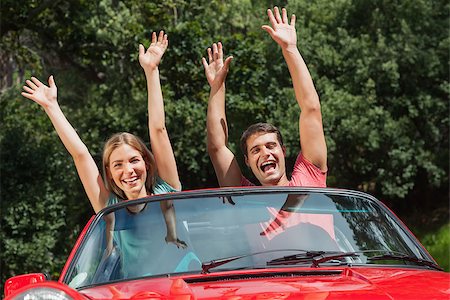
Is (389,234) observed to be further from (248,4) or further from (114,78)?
(248,4)

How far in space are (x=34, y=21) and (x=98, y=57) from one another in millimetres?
1577

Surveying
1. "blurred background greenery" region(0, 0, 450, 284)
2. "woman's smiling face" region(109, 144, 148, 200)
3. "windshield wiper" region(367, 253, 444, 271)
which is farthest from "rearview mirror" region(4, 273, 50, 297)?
"blurred background greenery" region(0, 0, 450, 284)

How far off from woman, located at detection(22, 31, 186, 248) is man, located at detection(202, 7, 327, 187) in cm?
39

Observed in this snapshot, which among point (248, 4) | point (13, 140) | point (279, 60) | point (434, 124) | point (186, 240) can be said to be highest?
point (248, 4)

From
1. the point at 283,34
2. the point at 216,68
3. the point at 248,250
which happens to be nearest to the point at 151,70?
the point at 216,68

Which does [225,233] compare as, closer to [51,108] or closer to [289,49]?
[289,49]

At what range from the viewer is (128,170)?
17.3ft

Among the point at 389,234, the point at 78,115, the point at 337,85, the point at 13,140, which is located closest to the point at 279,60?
the point at 337,85

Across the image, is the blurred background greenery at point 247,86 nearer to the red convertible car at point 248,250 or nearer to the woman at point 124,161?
the woman at point 124,161

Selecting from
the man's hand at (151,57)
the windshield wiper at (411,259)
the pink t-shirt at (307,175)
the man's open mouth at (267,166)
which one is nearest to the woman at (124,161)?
the man's hand at (151,57)

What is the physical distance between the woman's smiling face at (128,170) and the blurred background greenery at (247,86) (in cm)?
1152

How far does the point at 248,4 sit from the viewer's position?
84.7ft

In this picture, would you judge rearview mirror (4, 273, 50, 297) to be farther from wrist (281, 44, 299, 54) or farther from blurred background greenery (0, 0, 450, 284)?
blurred background greenery (0, 0, 450, 284)

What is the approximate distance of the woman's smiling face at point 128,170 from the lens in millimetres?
5281
